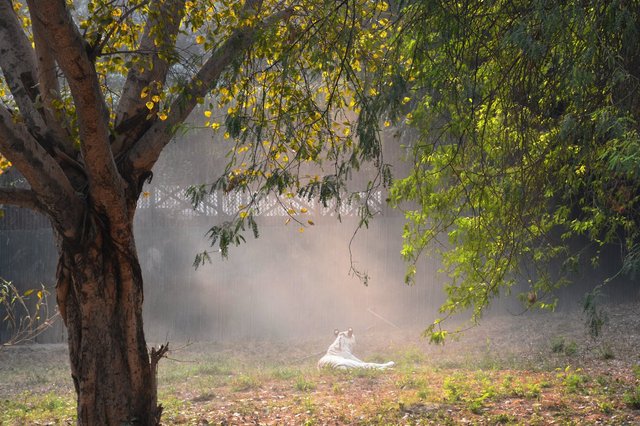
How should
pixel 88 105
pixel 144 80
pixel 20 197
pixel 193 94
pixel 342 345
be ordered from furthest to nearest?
pixel 342 345
pixel 144 80
pixel 193 94
pixel 20 197
pixel 88 105

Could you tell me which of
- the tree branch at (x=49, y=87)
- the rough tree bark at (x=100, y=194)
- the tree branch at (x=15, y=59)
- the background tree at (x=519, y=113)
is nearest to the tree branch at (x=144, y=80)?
the rough tree bark at (x=100, y=194)

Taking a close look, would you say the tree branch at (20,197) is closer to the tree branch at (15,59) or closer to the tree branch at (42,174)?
the tree branch at (42,174)

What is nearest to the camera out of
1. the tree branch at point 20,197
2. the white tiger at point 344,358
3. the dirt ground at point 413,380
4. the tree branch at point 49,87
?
the tree branch at point 20,197

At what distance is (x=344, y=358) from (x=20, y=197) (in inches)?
350

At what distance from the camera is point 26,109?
24.1 ft

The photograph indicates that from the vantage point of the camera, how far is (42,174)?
6559 millimetres

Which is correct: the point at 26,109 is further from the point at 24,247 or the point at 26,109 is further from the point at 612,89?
the point at 24,247

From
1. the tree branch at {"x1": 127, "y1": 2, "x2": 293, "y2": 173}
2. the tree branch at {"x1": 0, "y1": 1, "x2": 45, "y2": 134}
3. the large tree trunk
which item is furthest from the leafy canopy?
the large tree trunk

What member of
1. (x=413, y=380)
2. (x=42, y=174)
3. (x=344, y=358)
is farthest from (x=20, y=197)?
(x=344, y=358)

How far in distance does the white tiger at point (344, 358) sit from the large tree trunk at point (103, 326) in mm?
6973

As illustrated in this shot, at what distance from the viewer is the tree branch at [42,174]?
6312mm

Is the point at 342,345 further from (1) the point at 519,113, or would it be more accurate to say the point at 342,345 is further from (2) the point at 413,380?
(1) the point at 519,113

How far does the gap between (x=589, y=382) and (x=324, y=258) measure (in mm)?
11734

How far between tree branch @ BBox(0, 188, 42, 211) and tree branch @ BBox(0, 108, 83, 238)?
12 cm
